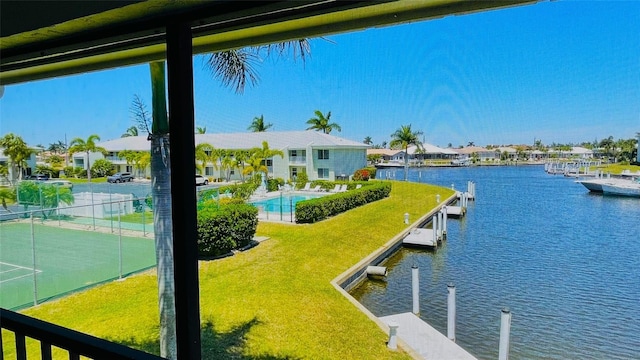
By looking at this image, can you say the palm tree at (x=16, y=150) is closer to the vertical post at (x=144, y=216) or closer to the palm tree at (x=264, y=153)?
the vertical post at (x=144, y=216)

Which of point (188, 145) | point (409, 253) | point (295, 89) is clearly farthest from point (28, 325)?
point (409, 253)

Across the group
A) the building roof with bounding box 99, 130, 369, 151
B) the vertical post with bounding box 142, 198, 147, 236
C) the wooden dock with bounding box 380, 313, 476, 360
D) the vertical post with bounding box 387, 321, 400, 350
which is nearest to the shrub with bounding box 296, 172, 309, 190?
the building roof with bounding box 99, 130, 369, 151

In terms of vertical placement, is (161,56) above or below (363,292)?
above

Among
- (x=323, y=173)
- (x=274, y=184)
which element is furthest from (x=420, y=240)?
(x=323, y=173)

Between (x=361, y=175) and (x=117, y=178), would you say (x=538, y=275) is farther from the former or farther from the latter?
(x=117, y=178)

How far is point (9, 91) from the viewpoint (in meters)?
2.07

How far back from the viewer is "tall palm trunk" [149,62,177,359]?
8.12ft

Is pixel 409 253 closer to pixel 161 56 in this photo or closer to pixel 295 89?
pixel 295 89

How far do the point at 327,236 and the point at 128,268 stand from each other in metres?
3.66

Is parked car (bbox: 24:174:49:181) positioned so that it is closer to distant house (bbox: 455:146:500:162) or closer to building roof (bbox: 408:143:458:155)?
building roof (bbox: 408:143:458:155)

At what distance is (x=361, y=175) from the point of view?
14.8m

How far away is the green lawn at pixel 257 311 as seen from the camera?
322 cm

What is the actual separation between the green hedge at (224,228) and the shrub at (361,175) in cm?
860

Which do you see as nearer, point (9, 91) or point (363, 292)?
point (9, 91)
